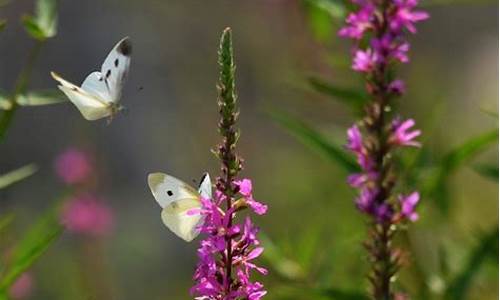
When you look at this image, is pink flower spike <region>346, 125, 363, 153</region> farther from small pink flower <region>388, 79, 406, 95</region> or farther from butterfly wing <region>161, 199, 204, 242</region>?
butterfly wing <region>161, 199, 204, 242</region>

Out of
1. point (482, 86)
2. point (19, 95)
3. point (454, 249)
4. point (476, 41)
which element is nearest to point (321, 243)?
point (454, 249)

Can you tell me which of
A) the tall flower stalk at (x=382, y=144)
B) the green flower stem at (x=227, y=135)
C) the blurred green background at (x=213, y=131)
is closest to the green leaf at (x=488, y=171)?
the blurred green background at (x=213, y=131)

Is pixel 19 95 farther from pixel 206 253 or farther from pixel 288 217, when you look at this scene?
pixel 288 217

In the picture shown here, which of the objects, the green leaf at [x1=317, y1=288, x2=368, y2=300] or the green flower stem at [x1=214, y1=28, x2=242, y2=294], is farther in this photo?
the green leaf at [x1=317, y1=288, x2=368, y2=300]

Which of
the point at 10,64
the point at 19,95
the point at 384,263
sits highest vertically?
the point at 19,95

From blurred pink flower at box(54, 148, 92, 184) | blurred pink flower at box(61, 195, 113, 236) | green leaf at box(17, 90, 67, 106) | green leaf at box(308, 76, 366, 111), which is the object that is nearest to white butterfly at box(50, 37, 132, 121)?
green leaf at box(17, 90, 67, 106)

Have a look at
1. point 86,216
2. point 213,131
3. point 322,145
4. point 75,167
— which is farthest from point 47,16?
point 213,131

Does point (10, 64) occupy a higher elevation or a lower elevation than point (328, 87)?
lower
